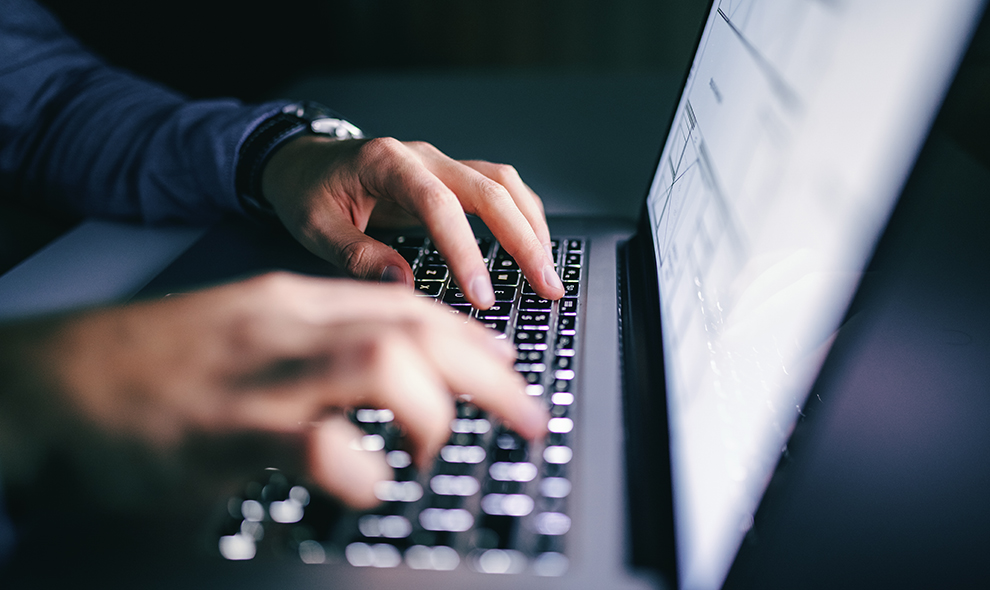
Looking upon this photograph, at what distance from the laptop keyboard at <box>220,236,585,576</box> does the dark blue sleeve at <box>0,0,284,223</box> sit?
0.43m

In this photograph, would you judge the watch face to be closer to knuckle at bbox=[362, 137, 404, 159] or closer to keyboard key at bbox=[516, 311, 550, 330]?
knuckle at bbox=[362, 137, 404, 159]

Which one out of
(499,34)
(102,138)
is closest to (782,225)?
(102,138)

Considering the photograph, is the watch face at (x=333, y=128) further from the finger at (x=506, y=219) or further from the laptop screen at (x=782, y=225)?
the laptop screen at (x=782, y=225)

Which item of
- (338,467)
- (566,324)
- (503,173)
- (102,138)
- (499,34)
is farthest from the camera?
(499,34)

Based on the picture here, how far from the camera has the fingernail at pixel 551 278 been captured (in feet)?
1.61

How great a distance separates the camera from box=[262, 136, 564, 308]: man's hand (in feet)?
1.57

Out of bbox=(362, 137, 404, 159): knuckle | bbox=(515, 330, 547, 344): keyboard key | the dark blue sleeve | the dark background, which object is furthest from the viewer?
the dark background

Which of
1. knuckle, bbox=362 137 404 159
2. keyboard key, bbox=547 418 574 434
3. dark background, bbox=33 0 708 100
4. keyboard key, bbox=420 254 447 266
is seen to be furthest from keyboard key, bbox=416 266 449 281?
dark background, bbox=33 0 708 100

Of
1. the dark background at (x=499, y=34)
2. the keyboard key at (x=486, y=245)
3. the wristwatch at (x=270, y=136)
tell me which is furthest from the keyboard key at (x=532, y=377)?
the dark background at (x=499, y=34)

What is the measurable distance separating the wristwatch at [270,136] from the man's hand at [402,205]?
0.05 feet

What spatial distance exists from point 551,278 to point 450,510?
0.24 metres

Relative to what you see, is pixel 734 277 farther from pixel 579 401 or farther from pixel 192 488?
pixel 192 488

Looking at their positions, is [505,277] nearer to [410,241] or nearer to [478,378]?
[410,241]

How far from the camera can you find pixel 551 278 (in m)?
0.49
